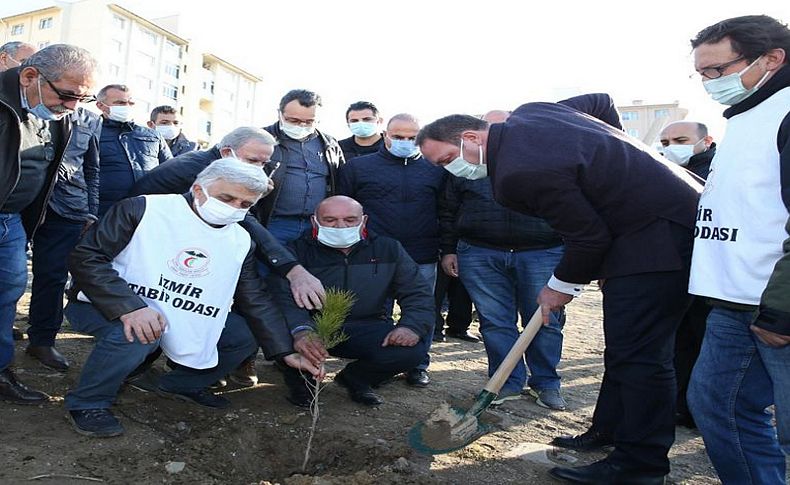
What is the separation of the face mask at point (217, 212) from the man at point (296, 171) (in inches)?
34.8

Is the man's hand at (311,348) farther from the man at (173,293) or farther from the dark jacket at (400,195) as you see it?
the dark jacket at (400,195)

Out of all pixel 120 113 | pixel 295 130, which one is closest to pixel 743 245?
pixel 295 130

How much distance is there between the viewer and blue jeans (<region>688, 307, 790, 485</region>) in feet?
6.79

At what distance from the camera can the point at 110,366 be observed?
272 cm

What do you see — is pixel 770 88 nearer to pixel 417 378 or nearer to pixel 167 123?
pixel 417 378

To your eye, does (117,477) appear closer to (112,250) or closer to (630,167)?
(112,250)

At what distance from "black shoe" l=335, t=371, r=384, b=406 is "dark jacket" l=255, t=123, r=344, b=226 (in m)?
1.22

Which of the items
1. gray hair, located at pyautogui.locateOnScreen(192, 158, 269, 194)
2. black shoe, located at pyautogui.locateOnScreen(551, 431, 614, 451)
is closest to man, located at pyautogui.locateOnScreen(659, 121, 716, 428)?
black shoe, located at pyautogui.locateOnScreen(551, 431, 614, 451)

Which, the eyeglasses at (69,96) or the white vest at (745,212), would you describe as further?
the eyeglasses at (69,96)

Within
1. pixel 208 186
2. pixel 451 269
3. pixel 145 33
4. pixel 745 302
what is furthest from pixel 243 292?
pixel 145 33

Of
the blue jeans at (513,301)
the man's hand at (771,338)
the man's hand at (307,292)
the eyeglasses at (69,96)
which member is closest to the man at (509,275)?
the blue jeans at (513,301)

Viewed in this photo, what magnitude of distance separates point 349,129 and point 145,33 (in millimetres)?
39337

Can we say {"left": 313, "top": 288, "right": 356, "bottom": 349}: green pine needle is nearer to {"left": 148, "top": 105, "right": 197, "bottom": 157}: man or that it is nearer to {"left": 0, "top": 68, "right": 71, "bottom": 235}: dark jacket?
{"left": 0, "top": 68, "right": 71, "bottom": 235}: dark jacket

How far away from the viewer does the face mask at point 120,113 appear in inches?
177
